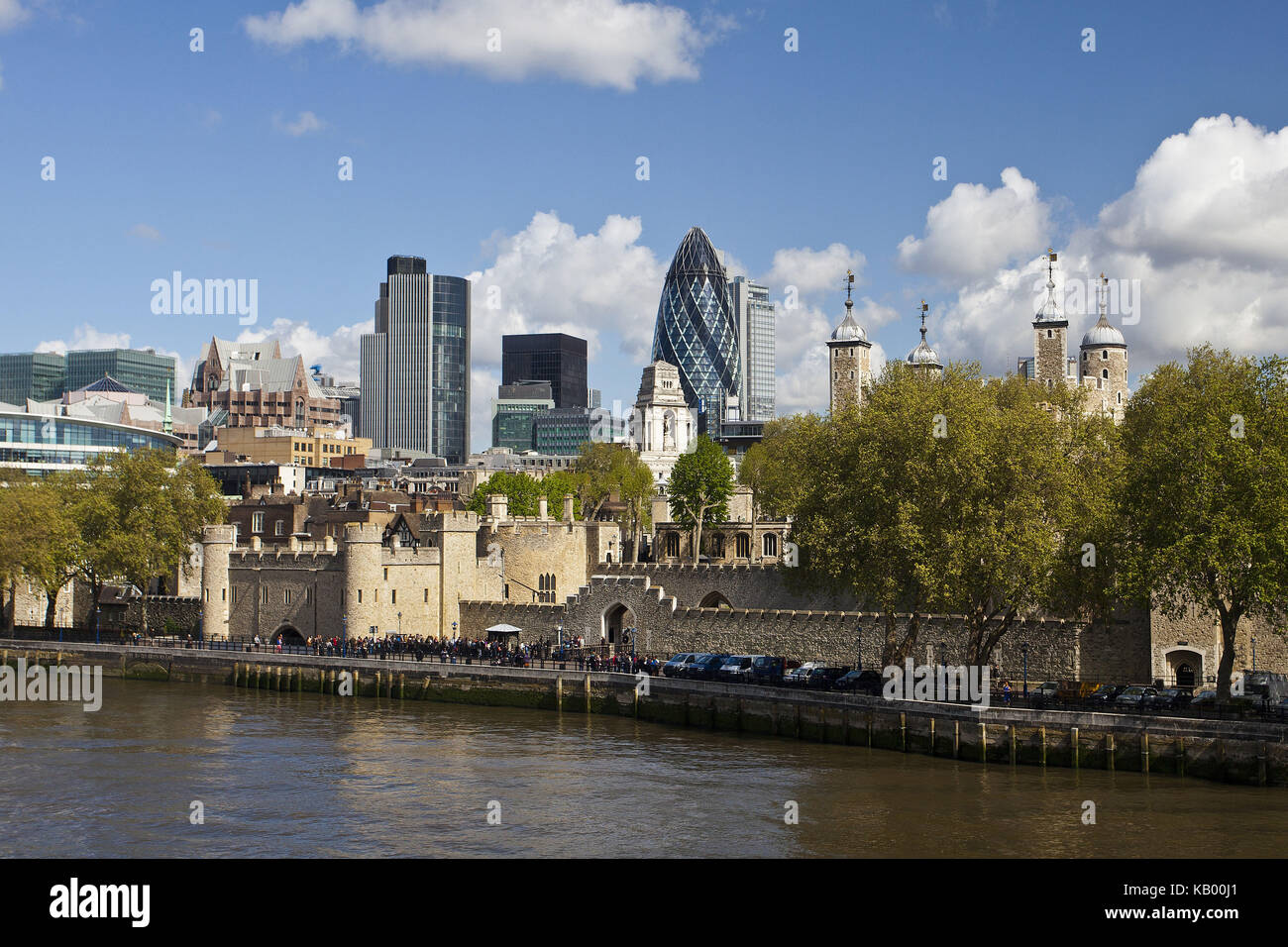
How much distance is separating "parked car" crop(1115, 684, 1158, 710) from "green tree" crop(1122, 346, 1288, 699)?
2.43m

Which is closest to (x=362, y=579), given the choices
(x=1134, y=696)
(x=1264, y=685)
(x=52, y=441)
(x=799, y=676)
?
(x=799, y=676)

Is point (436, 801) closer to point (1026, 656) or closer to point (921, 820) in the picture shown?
point (921, 820)

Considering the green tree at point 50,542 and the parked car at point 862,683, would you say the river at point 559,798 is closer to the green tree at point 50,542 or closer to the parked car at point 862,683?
the parked car at point 862,683

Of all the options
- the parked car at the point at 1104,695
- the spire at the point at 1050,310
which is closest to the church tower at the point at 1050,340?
the spire at the point at 1050,310

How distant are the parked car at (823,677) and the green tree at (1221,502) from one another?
13.1m

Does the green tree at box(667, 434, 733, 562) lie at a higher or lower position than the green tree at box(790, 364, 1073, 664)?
higher

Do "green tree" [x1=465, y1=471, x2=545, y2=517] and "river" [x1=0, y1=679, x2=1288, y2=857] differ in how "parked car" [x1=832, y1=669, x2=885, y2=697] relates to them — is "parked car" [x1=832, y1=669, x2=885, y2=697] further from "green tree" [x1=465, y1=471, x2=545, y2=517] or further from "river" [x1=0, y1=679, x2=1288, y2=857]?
"green tree" [x1=465, y1=471, x2=545, y2=517]

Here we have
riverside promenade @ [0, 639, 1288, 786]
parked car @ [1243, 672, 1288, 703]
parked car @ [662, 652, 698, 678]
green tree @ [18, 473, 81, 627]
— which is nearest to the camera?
riverside promenade @ [0, 639, 1288, 786]

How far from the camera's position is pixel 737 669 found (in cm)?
5975

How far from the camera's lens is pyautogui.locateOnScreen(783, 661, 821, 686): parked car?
5600 cm

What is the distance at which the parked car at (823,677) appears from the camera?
55.2 meters

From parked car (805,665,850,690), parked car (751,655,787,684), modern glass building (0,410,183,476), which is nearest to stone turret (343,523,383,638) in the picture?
parked car (751,655,787,684)

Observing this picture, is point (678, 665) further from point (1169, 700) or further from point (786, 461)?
point (786, 461)
